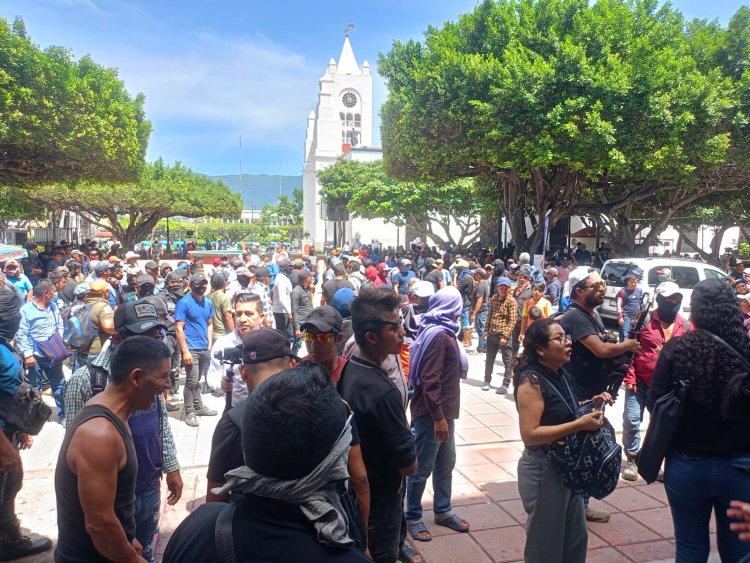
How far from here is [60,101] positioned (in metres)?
14.5

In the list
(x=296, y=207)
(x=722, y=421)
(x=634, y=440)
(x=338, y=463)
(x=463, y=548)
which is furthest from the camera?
(x=296, y=207)

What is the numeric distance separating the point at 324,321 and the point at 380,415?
2.31 ft

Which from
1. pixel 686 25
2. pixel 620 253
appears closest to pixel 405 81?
pixel 686 25

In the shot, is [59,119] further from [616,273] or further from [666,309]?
[666,309]

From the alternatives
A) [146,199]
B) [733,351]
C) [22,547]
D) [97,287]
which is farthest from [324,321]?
[146,199]

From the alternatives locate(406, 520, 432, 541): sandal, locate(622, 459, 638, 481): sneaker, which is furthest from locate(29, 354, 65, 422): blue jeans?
locate(622, 459, 638, 481): sneaker

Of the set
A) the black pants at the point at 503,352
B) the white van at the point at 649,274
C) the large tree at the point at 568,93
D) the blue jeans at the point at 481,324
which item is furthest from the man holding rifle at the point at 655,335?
the large tree at the point at 568,93

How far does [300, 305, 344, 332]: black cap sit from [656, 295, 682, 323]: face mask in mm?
2806

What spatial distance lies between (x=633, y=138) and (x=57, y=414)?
45.1ft

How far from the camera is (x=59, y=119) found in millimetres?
14492

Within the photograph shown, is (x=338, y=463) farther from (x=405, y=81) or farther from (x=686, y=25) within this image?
(x=686, y=25)

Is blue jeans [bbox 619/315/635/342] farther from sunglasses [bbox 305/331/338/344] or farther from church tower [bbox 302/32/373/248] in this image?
church tower [bbox 302/32/373/248]

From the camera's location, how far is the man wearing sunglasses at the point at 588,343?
12.1 ft

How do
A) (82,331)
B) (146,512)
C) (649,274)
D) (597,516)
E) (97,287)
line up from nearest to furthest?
(146,512) < (597,516) < (82,331) < (97,287) < (649,274)
